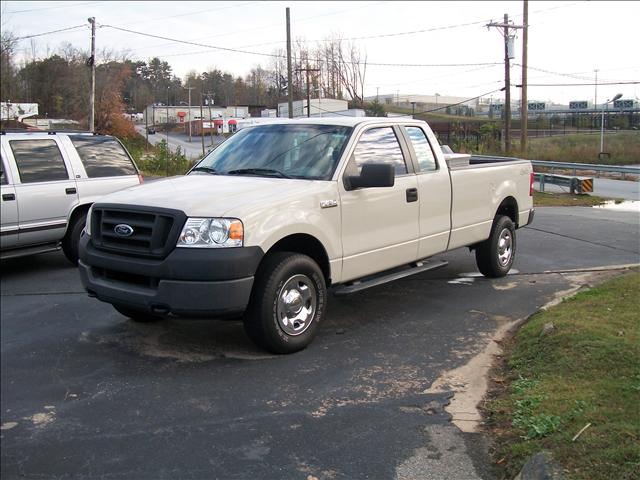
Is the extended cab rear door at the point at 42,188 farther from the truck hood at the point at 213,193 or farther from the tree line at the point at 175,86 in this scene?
the tree line at the point at 175,86

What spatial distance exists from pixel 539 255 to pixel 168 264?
6.67 metres

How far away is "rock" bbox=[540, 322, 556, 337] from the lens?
17.4 feet

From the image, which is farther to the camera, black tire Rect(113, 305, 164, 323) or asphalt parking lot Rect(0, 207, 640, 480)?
black tire Rect(113, 305, 164, 323)

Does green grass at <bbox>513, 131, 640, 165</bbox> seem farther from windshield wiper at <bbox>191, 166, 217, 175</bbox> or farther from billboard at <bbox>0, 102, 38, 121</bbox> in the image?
billboard at <bbox>0, 102, 38, 121</bbox>

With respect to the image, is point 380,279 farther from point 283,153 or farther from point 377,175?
point 283,153

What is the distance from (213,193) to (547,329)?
2.99 metres

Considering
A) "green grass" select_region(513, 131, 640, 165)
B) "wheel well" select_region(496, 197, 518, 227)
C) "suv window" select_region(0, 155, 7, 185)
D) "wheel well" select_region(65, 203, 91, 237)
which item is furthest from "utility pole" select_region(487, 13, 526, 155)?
"suv window" select_region(0, 155, 7, 185)

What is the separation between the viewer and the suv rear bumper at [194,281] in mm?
4613

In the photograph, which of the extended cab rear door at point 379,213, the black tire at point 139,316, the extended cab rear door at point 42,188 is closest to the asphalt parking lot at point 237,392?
the black tire at point 139,316

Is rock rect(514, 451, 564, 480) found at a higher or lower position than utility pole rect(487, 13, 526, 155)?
lower

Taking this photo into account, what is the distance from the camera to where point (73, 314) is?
6246 mm

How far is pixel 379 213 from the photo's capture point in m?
5.96

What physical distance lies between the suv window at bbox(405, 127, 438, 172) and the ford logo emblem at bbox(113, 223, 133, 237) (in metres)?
3.13

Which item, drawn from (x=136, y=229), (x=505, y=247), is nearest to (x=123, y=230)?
(x=136, y=229)
